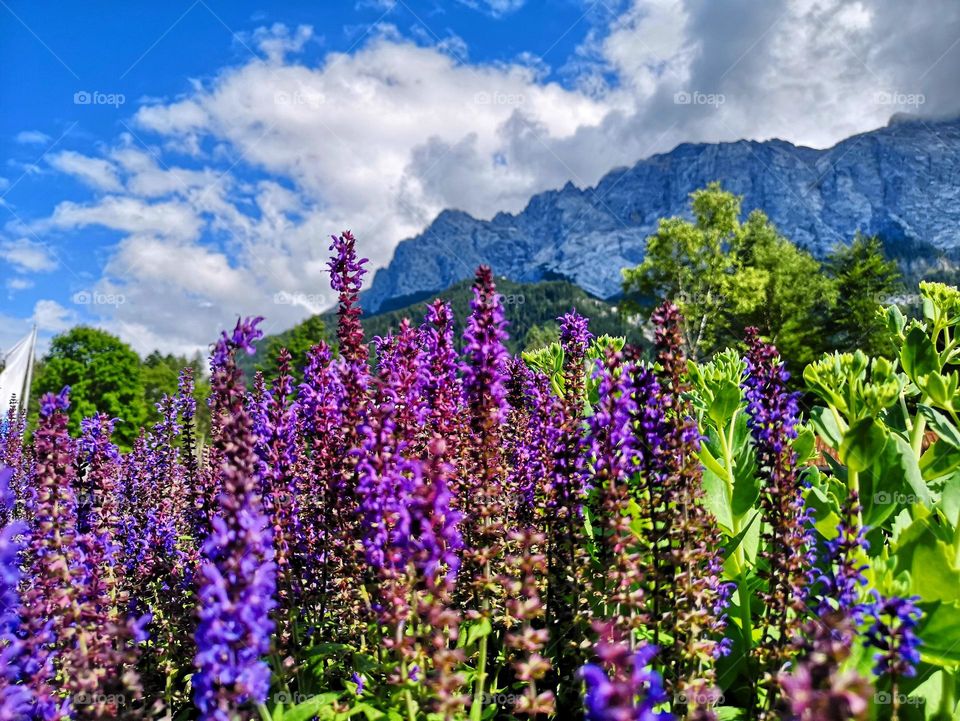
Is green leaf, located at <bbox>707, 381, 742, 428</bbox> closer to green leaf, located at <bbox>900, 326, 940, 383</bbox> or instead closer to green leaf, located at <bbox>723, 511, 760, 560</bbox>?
green leaf, located at <bbox>723, 511, 760, 560</bbox>

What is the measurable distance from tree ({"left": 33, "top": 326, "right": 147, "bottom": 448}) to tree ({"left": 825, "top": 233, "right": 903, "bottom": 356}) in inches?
2306

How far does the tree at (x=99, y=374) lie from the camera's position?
46125 mm

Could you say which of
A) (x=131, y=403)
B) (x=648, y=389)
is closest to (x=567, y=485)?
(x=648, y=389)

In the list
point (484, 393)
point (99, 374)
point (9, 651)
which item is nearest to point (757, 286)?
point (484, 393)

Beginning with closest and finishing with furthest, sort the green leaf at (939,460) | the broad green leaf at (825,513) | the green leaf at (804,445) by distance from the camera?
the broad green leaf at (825,513) → the green leaf at (939,460) → the green leaf at (804,445)

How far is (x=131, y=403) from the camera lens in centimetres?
4803

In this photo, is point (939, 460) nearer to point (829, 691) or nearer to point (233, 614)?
point (829, 691)

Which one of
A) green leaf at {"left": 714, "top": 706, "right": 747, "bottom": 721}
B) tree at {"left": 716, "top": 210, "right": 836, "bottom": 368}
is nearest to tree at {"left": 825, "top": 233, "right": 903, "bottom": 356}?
tree at {"left": 716, "top": 210, "right": 836, "bottom": 368}

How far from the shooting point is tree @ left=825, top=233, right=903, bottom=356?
48.3 metres

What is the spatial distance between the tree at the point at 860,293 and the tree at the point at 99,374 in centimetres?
5856

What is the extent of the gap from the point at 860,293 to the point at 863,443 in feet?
186

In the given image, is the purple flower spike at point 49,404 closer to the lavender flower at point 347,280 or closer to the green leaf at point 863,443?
the lavender flower at point 347,280

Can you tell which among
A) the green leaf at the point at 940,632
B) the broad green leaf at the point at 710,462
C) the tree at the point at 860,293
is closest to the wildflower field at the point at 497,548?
the green leaf at the point at 940,632

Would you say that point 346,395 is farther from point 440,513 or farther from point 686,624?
point 686,624
